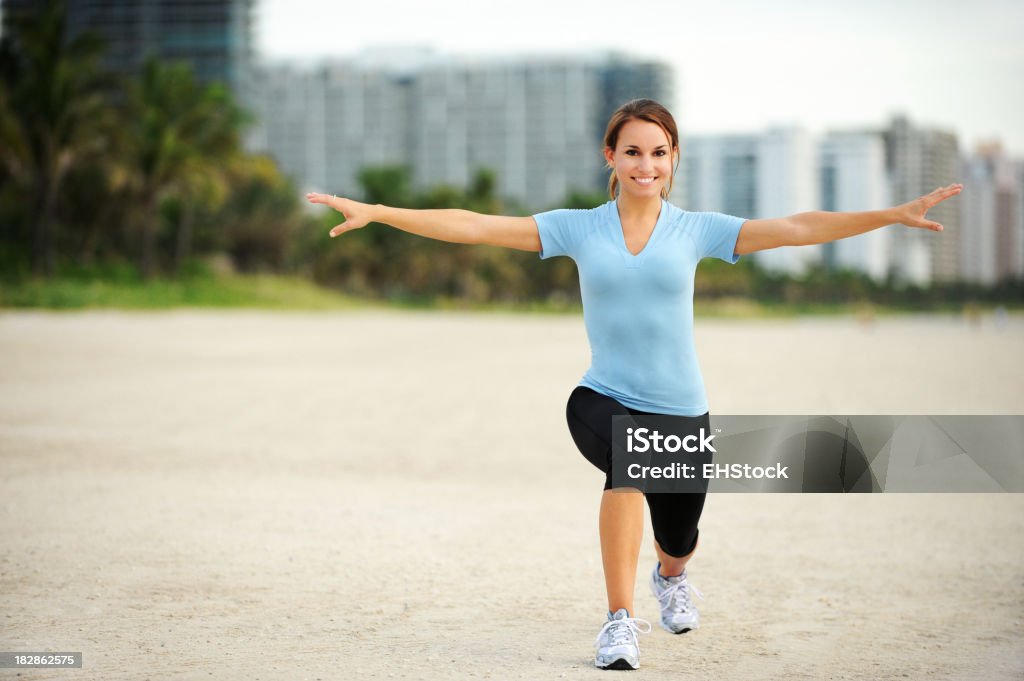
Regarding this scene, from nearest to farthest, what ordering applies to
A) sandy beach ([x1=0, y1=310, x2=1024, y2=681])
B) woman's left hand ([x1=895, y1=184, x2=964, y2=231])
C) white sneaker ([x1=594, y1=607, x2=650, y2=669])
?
woman's left hand ([x1=895, y1=184, x2=964, y2=231]), white sneaker ([x1=594, y1=607, x2=650, y2=669]), sandy beach ([x1=0, y1=310, x2=1024, y2=681])

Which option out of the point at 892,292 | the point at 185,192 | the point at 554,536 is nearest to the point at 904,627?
the point at 554,536

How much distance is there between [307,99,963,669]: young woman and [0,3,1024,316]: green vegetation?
34.2 metres

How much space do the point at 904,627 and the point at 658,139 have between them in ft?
7.57

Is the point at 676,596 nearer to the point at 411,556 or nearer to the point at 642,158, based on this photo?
the point at 642,158

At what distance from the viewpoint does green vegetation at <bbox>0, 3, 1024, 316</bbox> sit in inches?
1560

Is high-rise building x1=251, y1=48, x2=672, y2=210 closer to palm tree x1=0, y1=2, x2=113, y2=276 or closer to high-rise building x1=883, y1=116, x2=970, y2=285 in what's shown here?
high-rise building x1=883, y1=116, x2=970, y2=285

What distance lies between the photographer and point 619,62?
155m

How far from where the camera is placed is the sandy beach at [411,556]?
13.3 ft

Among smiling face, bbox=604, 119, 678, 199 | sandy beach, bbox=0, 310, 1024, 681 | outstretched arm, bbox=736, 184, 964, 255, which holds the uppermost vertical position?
smiling face, bbox=604, 119, 678, 199

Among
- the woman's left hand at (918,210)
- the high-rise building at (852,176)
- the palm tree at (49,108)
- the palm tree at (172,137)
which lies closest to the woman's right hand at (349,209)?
the woman's left hand at (918,210)

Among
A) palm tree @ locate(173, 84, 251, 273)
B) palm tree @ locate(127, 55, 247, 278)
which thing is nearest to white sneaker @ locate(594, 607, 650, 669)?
palm tree @ locate(127, 55, 247, 278)

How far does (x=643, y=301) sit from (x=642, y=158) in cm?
48

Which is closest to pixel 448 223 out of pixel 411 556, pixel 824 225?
pixel 824 225

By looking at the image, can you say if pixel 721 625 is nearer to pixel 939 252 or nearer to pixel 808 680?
pixel 808 680
